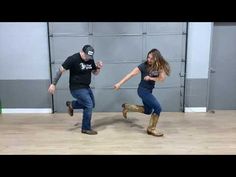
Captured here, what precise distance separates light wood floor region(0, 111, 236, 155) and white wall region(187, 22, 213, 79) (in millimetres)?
801

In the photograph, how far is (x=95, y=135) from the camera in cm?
432

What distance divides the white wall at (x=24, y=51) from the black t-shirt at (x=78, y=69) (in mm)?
1348

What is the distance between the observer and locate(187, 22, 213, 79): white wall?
522 cm

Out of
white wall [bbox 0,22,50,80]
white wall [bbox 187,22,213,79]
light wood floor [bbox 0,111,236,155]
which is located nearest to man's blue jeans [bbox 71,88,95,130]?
light wood floor [bbox 0,111,236,155]

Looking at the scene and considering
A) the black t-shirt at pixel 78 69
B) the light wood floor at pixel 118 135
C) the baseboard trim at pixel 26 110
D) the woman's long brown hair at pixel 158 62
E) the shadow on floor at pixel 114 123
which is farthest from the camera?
the baseboard trim at pixel 26 110

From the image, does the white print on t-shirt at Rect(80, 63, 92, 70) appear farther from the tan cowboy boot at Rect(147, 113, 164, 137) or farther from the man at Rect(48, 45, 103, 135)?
the tan cowboy boot at Rect(147, 113, 164, 137)

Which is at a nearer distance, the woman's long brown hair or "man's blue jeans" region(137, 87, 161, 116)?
Answer: the woman's long brown hair

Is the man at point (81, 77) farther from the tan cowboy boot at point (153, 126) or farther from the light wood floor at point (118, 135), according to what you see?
the tan cowboy boot at point (153, 126)

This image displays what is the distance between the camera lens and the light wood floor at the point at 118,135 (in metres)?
3.81

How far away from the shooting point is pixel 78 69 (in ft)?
13.8

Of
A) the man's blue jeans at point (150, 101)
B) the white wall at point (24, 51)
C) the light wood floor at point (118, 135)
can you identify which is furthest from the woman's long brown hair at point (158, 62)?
the white wall at point (24, 51)

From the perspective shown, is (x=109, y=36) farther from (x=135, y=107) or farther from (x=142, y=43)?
(x=135, y=107)

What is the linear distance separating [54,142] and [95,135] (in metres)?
Answer: 0.61
